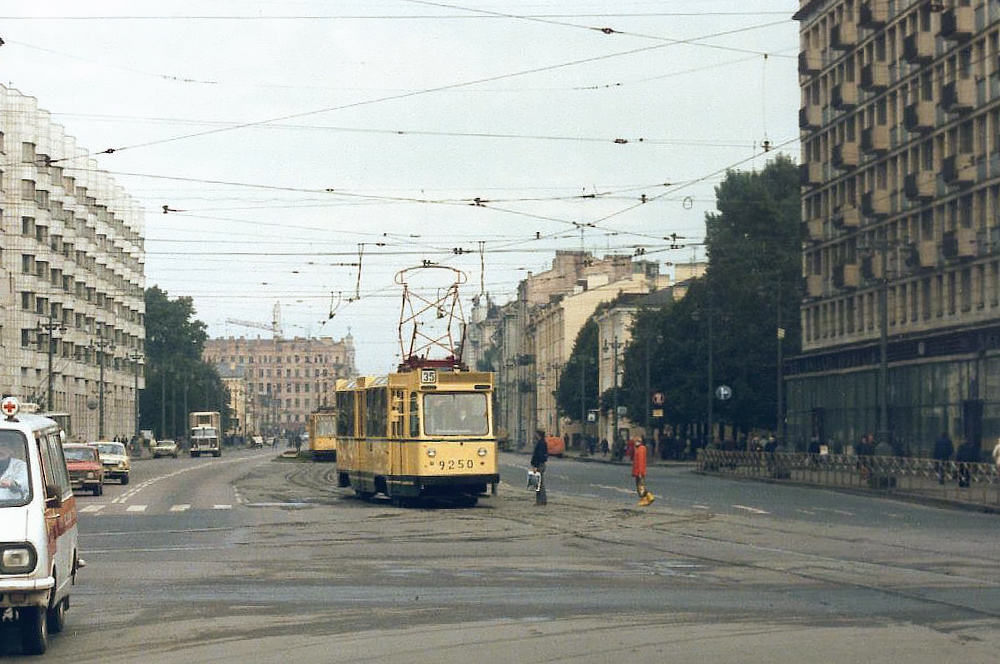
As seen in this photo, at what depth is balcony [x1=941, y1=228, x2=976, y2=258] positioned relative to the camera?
6278 cm

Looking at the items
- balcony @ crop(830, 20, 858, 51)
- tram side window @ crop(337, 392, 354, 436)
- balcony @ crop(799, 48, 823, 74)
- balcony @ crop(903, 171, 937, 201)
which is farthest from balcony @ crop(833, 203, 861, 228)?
tram side window @ crop(337, 392, 354, 436)

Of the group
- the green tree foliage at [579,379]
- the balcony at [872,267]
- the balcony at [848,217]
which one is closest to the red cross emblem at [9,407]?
the balcony at [872,267]

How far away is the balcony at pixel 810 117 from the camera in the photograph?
81.5m

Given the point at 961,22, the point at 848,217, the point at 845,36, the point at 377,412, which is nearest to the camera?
the point at 377,412

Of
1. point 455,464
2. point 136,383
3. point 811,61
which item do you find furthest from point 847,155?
point 136,383

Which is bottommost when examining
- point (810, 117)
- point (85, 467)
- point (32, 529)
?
point (85, 467)

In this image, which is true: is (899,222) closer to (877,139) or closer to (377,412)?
(877,139)

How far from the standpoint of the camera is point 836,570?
20.6 metres

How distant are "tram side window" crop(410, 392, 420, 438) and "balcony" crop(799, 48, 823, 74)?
4826cm

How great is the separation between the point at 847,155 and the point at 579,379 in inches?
2650

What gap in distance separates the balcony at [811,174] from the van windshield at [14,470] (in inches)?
2794

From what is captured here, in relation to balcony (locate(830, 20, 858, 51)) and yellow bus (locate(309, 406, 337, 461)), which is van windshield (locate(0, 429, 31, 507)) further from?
yellow bus (locate(309, 406, 337, 461))

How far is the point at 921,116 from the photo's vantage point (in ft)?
220

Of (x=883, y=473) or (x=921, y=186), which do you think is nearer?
(x=883, y=473)
